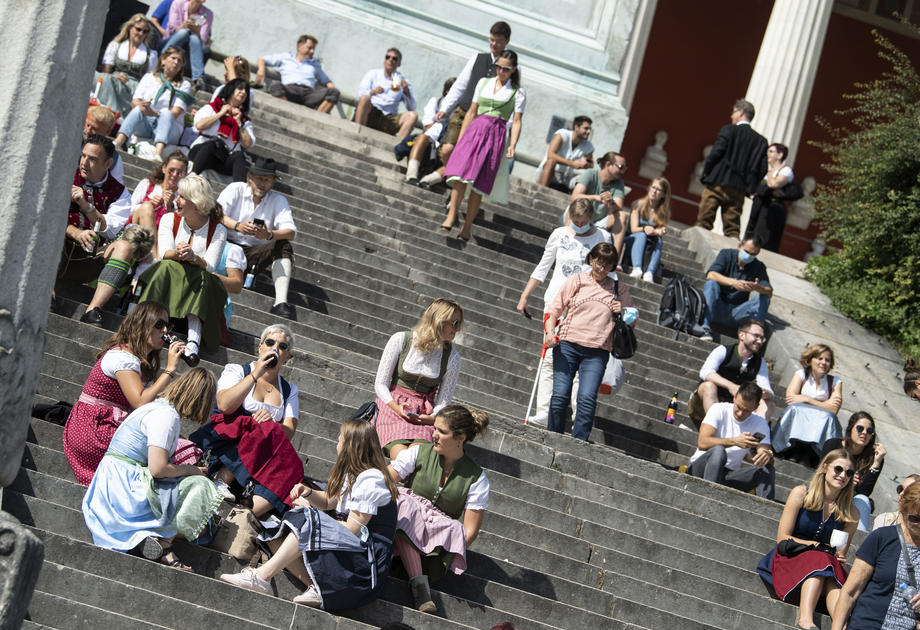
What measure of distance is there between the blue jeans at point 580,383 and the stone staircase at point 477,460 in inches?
14.6

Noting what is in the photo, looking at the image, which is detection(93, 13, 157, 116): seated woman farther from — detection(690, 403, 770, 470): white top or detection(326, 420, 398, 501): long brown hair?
detection(326, 420, 398, 501): long brown hair

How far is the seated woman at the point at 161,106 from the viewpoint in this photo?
1283 centimetres

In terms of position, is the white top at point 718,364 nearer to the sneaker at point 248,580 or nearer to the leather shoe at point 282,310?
the leather shoe at point 282,310

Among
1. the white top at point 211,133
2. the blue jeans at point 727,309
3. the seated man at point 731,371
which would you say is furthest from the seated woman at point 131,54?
the seated man at point 731,371

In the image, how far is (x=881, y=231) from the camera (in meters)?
14.8

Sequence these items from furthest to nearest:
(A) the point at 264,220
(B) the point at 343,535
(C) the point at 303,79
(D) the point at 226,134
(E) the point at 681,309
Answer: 1. (C) the point at 303,79
2. (E) the point at 681,309
3. (D) the point at 226,134
4. (A) the point at 264,220
5. (B) the point at 343,535

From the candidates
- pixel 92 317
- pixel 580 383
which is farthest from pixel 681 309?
pixel 92 317

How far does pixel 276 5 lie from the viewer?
18094 millimetres

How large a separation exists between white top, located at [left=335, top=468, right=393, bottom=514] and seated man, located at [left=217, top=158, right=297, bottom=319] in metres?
→ 3.74

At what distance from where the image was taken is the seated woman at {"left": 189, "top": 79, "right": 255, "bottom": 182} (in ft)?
40.0

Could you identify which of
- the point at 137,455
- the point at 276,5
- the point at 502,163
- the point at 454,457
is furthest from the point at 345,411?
the point at 276,5

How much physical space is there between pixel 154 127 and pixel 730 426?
21.7 feet

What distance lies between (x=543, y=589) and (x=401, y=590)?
1.07 m

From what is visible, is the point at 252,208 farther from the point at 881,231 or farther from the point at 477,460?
the point at 881,231
